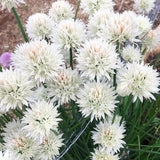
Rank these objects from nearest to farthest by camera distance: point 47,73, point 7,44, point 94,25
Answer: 1. point 47,73
2. point 94,25
3. point 7,44

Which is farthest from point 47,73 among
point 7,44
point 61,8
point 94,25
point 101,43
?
point 7,44

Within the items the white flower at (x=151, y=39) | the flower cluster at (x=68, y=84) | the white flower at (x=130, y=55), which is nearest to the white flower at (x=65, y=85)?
the flower cluster at (x=68, y=84)

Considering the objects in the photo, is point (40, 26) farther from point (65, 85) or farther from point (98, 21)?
point (65, 85)

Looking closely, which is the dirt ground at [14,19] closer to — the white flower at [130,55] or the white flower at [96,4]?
the white flower at [96,4]

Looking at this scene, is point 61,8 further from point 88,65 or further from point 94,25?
point 88,65

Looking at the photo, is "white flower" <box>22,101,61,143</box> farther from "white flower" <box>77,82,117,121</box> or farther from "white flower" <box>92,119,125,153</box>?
"white flower" <box>92,119,125,153</box>

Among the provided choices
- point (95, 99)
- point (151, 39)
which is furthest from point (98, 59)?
point (151, 39)
